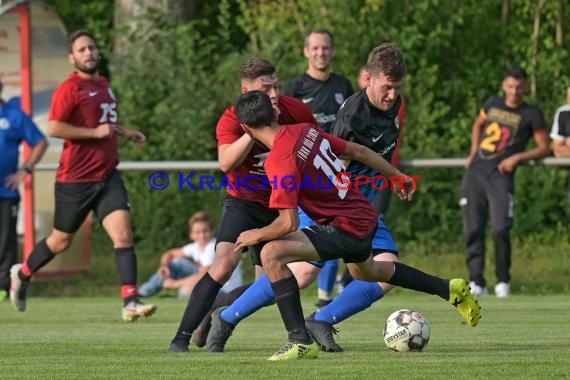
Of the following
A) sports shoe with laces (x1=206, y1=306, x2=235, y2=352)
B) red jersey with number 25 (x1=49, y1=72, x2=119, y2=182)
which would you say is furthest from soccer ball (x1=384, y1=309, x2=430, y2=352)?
red jersey with number 25 (x1=49, y1=72, x2=119, y2=182)

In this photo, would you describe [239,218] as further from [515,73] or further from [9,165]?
[9,165]

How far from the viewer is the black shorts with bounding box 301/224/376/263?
811 cm

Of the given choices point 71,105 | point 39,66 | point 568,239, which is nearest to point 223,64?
point 39,66

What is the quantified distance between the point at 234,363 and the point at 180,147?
440 inches

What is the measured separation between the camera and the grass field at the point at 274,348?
24.7 feet

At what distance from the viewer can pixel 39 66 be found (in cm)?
1709

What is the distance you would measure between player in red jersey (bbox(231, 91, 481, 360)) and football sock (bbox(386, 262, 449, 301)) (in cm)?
47

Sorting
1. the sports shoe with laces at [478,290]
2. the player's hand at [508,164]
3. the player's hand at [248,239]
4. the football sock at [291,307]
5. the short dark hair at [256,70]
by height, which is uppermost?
the short dark hair at [256,70]

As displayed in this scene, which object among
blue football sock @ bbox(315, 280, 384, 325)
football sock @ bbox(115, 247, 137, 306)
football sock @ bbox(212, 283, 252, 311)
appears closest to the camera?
blue football sock @ bbox(315, 280, 384, 325)

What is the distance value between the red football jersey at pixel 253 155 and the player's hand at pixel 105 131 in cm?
271

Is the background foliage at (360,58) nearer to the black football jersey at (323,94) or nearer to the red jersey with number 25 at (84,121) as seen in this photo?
the black football jersey at (323,94)

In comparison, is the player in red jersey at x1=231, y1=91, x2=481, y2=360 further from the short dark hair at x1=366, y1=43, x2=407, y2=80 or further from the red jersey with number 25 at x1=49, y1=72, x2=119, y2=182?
the red jersey with number 25 at x1=49, y1=72, x2=119, y2=182

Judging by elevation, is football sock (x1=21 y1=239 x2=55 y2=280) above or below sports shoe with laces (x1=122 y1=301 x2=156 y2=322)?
above

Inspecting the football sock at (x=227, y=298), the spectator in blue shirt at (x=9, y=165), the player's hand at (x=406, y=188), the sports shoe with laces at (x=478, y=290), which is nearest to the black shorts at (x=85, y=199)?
the football sock at (x=227, y=298)
